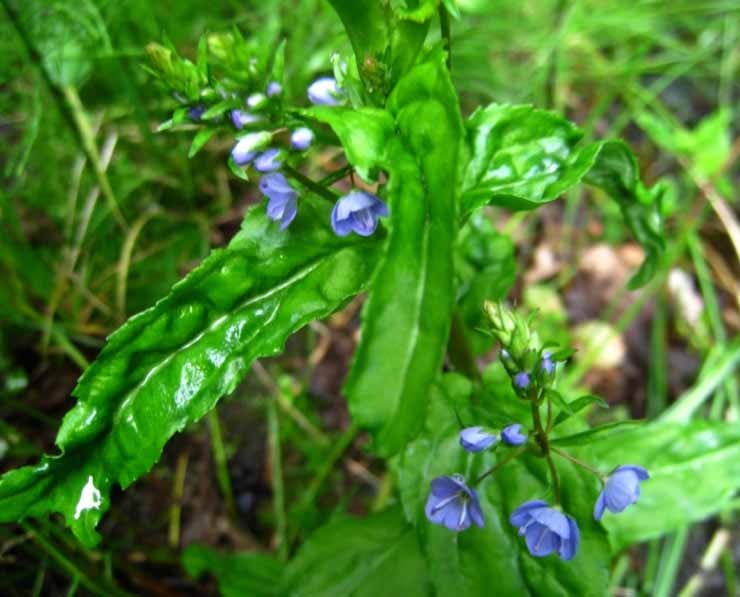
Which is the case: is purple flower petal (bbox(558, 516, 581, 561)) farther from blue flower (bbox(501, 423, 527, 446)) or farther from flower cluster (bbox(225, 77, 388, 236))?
flower cluster (bbox(225, 77, 388, 236))

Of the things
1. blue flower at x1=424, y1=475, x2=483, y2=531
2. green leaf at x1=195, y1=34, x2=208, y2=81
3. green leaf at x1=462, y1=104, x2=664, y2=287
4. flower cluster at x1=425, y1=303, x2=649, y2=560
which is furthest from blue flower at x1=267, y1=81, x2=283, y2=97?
blue flower at x1=424, y1=475, x2=483, y2=531

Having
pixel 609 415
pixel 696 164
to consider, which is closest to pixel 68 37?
pixel 609 415

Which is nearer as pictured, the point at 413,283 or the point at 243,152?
the point at 413,283

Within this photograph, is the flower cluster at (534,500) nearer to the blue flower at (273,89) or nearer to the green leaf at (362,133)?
the green leaf at (362,133)

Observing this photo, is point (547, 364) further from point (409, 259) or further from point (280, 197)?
point (280, 197)

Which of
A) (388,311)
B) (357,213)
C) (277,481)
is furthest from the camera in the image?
(277,481)

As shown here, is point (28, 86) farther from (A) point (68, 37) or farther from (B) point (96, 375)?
(B) point (96, 375)

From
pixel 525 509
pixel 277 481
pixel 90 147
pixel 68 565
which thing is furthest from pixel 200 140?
pixel 90 147
